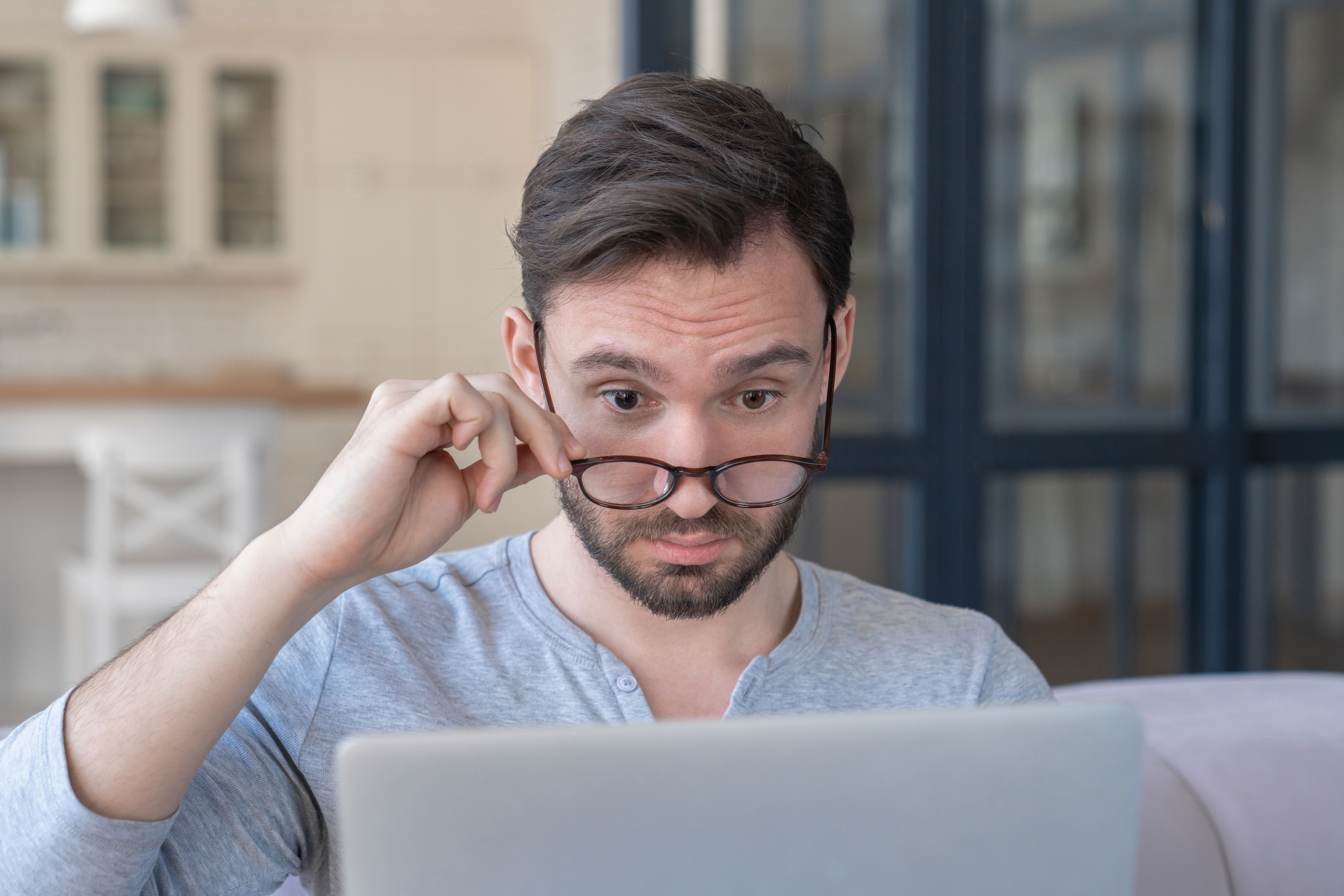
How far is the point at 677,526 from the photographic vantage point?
101cm

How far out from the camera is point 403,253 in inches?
219

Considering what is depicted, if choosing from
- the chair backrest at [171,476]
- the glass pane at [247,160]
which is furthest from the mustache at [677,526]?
the glass pane at [247,160]

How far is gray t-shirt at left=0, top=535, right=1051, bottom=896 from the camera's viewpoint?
0.82 m

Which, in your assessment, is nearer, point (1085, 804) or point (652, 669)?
point (1085, 804)

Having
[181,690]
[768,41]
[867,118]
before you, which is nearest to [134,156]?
[768,41]

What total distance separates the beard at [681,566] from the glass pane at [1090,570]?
1.40m

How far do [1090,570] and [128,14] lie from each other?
9.56ft

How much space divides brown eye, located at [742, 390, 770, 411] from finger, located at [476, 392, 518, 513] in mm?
234

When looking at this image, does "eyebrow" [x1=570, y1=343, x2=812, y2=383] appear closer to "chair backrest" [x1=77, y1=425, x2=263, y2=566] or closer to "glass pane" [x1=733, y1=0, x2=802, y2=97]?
"glass pane" [x1=733, y1=0, x2=802, y2=97]

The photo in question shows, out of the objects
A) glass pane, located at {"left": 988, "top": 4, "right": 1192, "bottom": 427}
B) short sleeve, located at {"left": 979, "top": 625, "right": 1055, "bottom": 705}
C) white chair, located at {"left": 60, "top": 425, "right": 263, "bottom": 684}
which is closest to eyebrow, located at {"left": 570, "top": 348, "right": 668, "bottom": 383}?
short sleeve, located at {"left": 979, "top": 625, "right": 1055, "bottom": 705}

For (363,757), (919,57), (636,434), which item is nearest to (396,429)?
(636,434)

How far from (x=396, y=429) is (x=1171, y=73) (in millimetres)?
2025

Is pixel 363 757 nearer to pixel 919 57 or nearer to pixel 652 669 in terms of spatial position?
pixel 652 669

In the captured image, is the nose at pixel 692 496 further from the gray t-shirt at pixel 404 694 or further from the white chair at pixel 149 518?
the white chair at pixel 149 518
